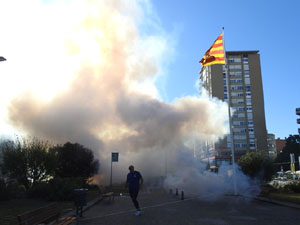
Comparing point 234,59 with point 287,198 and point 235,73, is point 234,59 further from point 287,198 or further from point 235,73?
point 287,198

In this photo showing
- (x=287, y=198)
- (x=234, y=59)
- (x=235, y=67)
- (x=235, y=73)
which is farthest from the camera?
(x=234, y=59)

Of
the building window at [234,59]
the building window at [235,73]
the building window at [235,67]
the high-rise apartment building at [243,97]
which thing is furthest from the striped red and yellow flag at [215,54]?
the building window at [234,59]

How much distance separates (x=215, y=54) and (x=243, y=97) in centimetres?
7851

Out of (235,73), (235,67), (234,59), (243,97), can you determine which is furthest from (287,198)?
(234,59)

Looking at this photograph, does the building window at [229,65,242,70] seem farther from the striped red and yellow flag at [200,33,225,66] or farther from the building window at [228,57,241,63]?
the striped red and yellow flag at [200,33,225,66]

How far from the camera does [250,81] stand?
9475 centimetres

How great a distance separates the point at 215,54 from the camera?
20.0 m

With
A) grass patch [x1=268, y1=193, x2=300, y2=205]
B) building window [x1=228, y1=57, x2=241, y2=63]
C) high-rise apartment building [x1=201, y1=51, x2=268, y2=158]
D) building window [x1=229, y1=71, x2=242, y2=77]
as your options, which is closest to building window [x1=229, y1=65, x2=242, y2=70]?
high-rise apartment building [x1=201, y1=51, x2=268, y2=158]

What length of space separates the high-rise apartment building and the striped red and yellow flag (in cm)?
7161

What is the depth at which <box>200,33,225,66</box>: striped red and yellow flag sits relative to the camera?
64.6 ft

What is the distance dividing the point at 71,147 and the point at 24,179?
663cm

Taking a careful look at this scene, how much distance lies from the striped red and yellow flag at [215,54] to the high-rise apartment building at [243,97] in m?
71.6

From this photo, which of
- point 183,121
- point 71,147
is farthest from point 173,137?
point 71,147

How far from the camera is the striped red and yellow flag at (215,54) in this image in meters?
19.7
